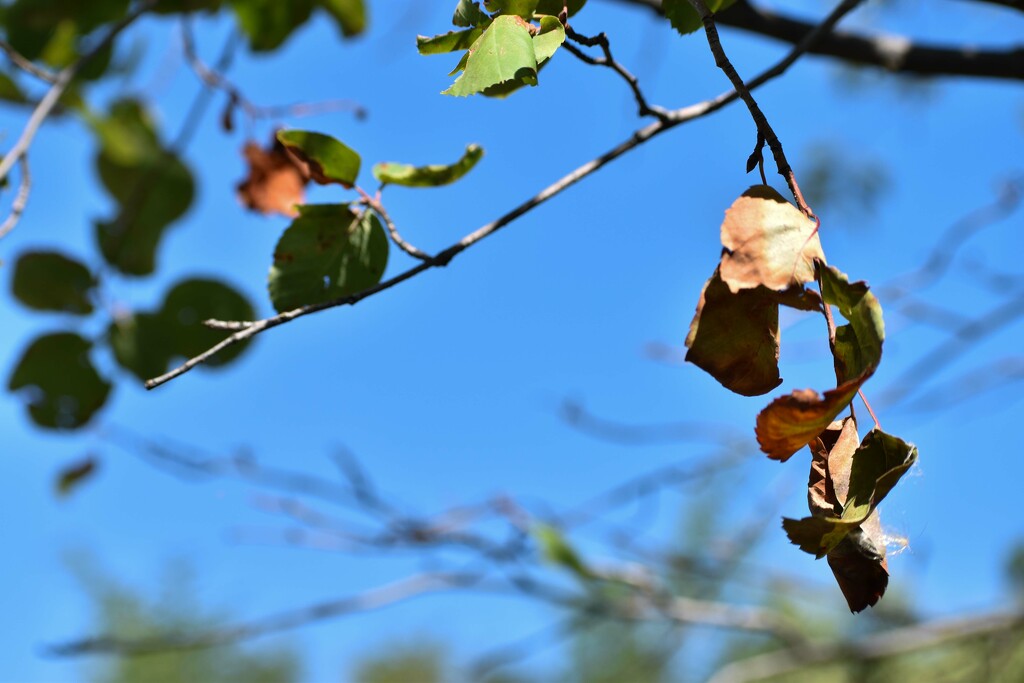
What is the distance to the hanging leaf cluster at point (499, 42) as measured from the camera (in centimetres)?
44

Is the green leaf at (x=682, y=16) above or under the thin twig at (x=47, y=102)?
under

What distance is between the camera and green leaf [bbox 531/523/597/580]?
1.33 m

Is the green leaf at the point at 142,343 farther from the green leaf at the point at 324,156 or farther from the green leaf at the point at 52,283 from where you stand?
the green leaf at the point at 324,156

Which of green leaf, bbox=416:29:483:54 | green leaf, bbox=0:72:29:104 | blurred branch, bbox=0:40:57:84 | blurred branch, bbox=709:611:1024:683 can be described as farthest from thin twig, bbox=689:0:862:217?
blurred branch, bbox=709:611:1024:683

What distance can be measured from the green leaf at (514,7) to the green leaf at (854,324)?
193mm

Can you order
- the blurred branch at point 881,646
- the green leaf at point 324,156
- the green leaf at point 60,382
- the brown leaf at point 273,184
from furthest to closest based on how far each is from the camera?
1. the blurred branch at point 881,646
2. the green leaf at point 60,382
3. the brown leaf at point 273,184
4. the green leaf at point 324,156

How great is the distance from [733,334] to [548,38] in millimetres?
167

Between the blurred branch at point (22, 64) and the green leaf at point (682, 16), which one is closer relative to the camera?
the green leaf at point (682, 16)

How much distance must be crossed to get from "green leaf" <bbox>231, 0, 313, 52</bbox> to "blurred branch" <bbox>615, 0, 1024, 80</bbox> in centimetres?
49

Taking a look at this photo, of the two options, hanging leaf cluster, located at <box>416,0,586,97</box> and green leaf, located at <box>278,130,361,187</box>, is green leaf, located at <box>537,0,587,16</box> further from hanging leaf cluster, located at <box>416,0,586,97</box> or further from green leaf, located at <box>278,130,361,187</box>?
green leaf, located at <box>278,130,361,187</box>

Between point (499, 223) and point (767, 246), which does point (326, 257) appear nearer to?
point (499, 223)

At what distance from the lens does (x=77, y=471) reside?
1.27 m

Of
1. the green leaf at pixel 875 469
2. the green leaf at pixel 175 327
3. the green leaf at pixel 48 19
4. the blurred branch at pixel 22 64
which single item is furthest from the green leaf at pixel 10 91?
the green leaf at pixel 875 469

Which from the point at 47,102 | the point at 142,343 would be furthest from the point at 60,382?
the point at 47,102
